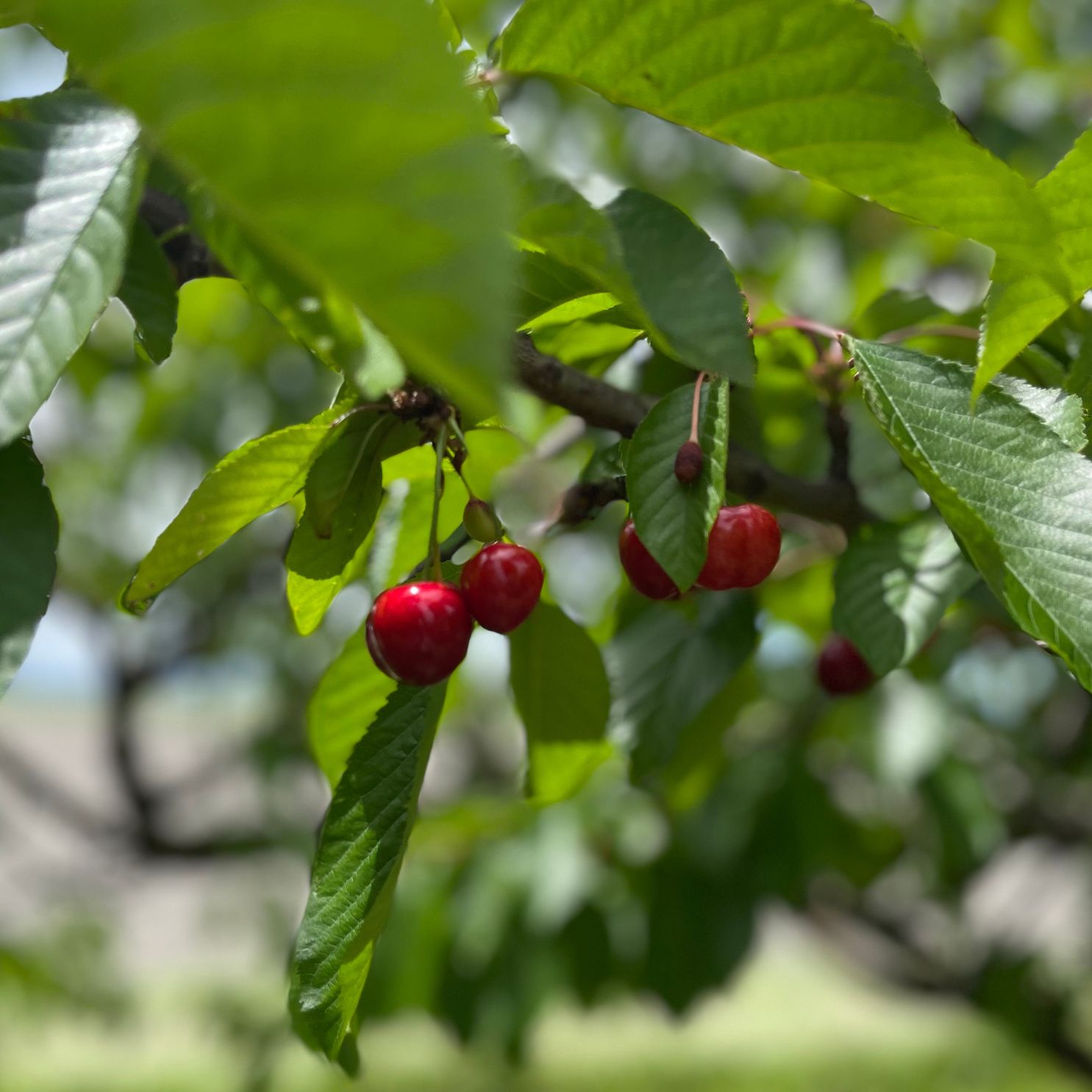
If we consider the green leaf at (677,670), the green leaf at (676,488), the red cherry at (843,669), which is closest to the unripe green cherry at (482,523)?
the green leaf at (676,488)

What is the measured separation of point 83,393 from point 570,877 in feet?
4.76

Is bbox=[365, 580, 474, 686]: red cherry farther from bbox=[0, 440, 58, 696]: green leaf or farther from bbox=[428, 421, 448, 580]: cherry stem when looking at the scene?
bbox=[0, 440, 58, 696]: green leaf

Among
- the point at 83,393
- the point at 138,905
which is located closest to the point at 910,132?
the point at 83,393

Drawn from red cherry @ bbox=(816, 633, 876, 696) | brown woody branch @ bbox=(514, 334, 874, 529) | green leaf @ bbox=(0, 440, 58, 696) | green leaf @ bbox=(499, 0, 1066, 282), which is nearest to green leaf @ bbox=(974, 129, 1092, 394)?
green leaf @ bbox=(499, 0, 1066, 282)

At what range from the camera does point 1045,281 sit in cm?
57

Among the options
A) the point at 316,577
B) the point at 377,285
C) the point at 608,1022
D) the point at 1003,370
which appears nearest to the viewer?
the point at 377,285

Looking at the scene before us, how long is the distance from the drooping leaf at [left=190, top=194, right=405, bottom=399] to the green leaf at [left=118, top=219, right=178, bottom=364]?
0.19 m

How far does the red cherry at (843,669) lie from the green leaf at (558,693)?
13.1 inches

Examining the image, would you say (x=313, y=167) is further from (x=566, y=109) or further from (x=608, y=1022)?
(x=608, y=1022)

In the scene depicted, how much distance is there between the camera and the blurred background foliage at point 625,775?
1317mm

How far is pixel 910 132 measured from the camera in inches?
21.7

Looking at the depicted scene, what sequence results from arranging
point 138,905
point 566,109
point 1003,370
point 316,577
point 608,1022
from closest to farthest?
point 316,577 < point 1003,370 < point 566,109 < point 608,1022 < point 138,905

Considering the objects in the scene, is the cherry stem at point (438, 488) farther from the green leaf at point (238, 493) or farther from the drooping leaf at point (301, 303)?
the drooping leaf at point (301, 303)

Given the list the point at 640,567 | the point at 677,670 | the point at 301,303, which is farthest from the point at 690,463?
the point at 677,670
